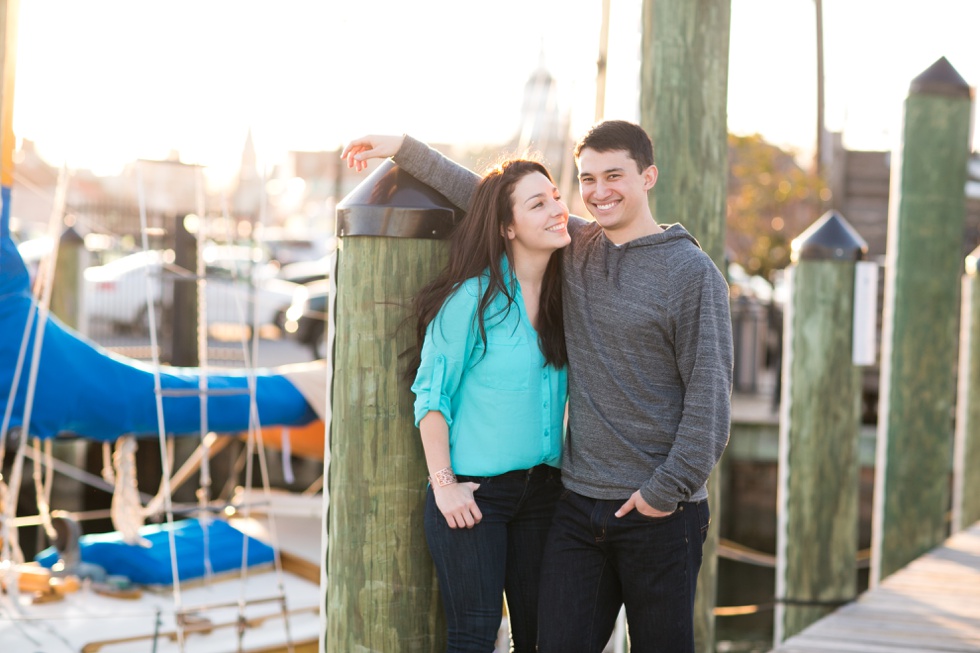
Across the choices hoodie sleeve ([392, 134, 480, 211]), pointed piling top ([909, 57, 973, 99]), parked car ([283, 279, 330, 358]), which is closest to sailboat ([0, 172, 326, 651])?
hoodie sleeve ([392, 134, 480, 211])

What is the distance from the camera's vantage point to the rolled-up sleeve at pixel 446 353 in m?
2.65

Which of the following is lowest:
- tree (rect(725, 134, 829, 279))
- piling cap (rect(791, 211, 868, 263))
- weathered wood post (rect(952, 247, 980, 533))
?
weathered wood post (rect(952, 247, 980, 533))

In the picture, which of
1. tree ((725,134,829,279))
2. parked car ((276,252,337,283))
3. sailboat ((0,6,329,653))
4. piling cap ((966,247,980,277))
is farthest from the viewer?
parked car ((276,252,337,283))

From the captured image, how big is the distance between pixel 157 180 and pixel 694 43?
655 cm

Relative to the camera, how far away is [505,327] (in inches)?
108

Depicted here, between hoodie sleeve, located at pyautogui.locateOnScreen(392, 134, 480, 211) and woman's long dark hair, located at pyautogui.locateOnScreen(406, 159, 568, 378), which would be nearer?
woman's long dark hair, located at pyautogui.locateOnScreen(406, 159, 568, 378)

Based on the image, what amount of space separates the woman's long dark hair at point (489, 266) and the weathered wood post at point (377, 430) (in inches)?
3.0

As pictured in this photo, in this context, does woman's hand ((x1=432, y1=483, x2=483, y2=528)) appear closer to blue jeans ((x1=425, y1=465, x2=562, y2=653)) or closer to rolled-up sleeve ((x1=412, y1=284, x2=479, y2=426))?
blue jeans ((x1=425, y1=465, x2=562, y2=653))

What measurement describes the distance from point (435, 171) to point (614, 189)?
1.51 ft

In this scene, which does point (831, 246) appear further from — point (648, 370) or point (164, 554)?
point (164, 554)

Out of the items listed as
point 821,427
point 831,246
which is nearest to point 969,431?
point 821,427

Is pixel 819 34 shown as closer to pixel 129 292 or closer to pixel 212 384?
pixel 129 292

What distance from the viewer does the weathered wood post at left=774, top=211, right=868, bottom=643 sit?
5941 millimetres

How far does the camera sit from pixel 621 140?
2.82 m
